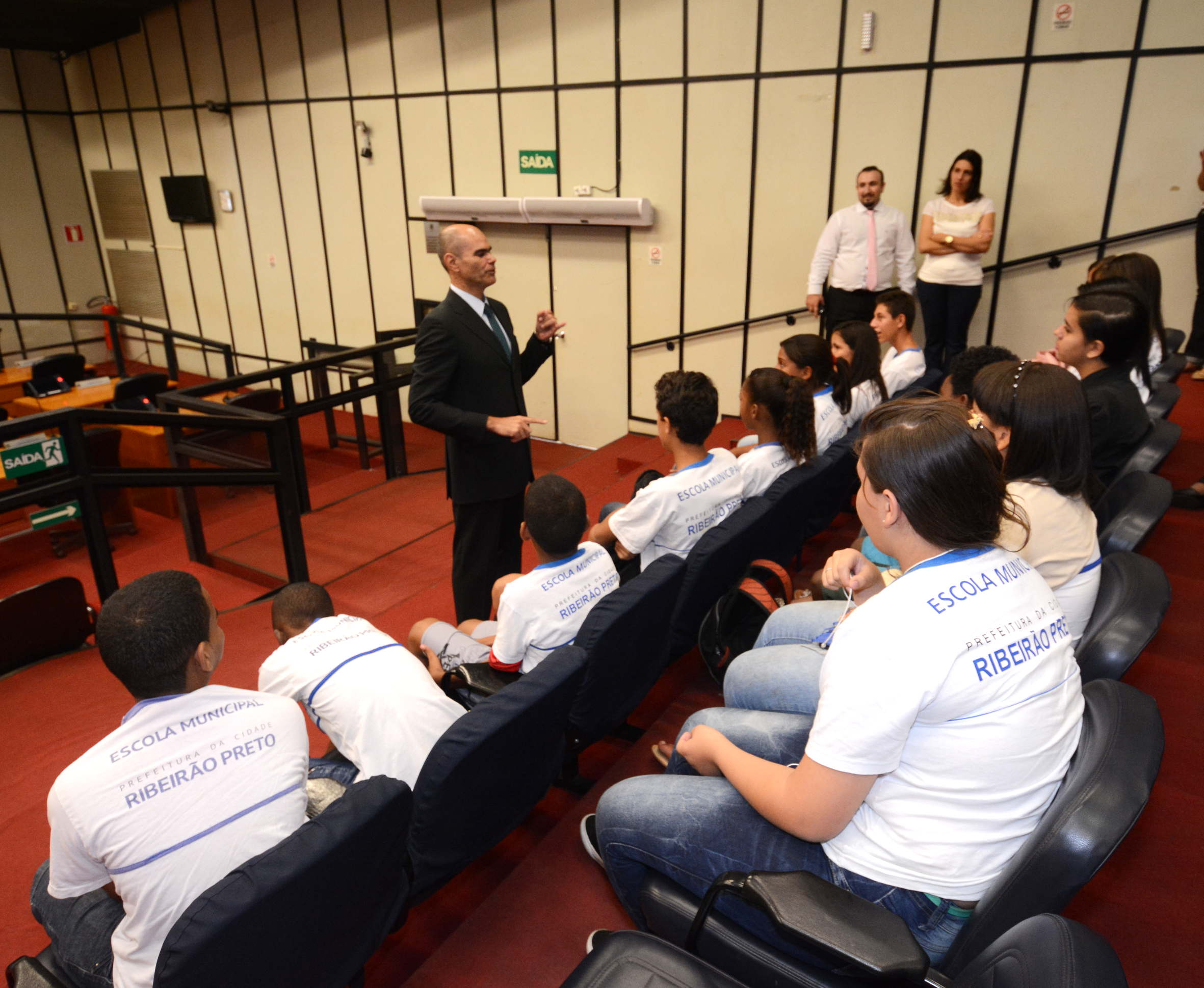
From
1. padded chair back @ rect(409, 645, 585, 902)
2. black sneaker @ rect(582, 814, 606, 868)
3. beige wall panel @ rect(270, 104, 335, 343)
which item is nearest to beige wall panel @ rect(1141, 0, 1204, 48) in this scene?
padded chair back @ rect(409, 645, 585, 902)

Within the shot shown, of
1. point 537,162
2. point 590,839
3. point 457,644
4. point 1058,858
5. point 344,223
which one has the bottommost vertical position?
point 590,839

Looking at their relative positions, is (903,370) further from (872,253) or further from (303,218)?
(303,218)

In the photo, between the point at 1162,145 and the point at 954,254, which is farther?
the point at 954,254

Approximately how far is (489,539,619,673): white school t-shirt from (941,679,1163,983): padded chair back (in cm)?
123

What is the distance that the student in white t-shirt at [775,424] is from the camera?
294 centimetres

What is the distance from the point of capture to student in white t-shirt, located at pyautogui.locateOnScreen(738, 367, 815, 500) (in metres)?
2.94

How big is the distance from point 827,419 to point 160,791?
2915 mm

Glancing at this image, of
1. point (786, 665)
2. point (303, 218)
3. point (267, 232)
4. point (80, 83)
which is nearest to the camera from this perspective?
point (786, 665)

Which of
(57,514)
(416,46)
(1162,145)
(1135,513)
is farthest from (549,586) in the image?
(416,46)

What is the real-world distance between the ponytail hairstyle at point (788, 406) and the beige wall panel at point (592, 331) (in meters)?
3.98

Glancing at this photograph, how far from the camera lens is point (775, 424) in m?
3.02

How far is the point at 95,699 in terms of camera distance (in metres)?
3.17

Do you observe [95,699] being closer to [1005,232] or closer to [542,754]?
[542,754]

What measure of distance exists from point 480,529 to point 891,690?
2355 mm
